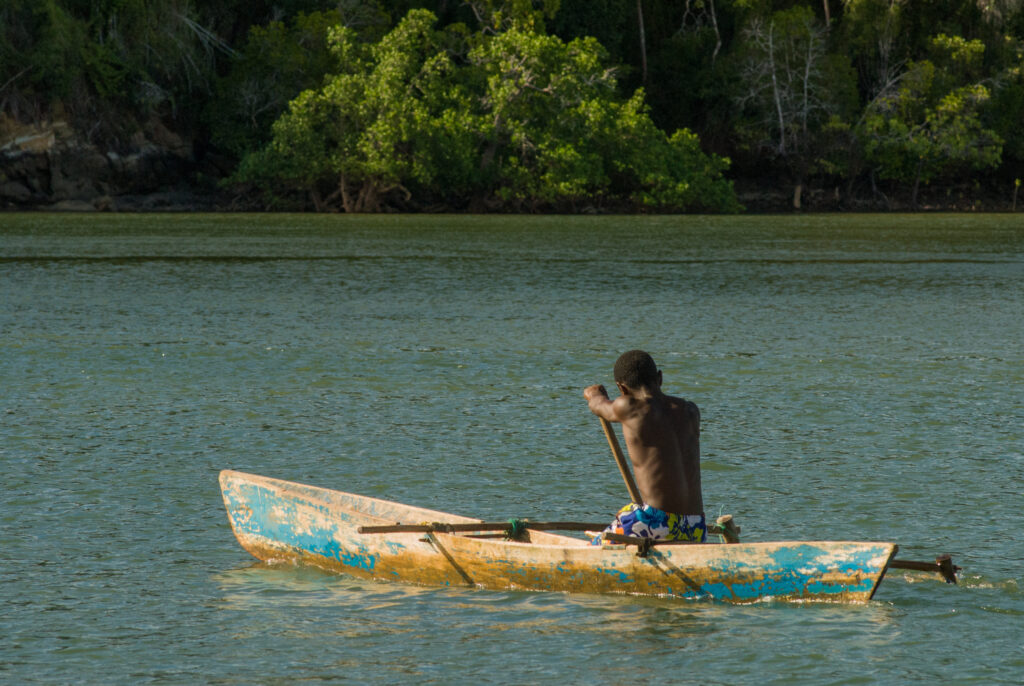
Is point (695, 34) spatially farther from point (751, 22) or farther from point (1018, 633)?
point (1018, 633)

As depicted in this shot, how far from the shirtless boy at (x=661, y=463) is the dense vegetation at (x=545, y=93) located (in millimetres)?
45888

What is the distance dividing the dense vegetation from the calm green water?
29269mm

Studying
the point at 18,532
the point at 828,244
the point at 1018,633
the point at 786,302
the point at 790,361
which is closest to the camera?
the point at 1018,633

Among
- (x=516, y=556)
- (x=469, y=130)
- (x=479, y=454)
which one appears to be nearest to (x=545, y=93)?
(x=469, y=130)

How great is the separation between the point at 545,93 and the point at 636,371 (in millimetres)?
48532

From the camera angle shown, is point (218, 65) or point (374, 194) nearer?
point (374, 194)

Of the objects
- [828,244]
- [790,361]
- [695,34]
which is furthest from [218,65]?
[790,361]

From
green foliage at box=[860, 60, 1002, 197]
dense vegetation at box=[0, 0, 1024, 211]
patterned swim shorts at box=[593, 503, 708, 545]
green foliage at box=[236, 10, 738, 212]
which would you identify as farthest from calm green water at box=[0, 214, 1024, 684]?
green foliage at box=[860, 60, 1002, 197]

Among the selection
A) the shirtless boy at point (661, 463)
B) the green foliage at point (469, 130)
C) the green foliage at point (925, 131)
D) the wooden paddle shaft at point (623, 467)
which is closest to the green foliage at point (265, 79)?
the green foliage at point (469, 130)

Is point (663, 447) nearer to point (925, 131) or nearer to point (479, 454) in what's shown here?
point (479, 454)

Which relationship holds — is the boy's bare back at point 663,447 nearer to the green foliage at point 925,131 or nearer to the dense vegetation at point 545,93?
the dense vegetation at point 545,93

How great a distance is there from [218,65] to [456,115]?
1245cm

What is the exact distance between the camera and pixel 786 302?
2088 cm

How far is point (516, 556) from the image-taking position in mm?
6559
